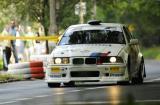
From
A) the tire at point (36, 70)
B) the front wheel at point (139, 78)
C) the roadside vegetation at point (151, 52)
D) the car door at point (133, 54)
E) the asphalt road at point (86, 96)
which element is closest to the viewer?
the asphalt road at point (86, 96)

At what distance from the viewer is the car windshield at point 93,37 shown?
2183cm

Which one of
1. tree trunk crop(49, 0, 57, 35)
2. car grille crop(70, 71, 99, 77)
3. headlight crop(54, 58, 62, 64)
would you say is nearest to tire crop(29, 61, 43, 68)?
tree trunk crop(49, 0, 57, 35)

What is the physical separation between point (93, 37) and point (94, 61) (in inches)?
57.0

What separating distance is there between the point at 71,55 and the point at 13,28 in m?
14.0

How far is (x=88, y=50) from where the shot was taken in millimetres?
20922

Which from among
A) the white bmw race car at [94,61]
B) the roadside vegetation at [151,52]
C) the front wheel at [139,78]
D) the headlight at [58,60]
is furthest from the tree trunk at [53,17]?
the roadside vegetation at [151,52]

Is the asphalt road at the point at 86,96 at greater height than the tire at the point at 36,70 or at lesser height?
lesser

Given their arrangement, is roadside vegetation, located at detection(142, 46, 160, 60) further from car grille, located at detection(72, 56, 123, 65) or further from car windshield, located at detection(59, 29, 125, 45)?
car grille, located at detection(72, 56, 123, 65)

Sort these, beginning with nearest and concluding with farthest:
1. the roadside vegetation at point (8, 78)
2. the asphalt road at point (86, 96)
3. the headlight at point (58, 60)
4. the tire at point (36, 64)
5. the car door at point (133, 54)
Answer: the asphalt road at point (86, 96) → the headlight at point (58, 60) → the car door at point (133, 54) → the roadside vegetation at point (8, 78) → the tire at point (36, 64)

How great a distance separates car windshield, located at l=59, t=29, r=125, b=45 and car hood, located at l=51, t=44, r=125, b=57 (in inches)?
18.2

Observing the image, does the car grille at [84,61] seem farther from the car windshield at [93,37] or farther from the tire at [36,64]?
the tire at [36,64]

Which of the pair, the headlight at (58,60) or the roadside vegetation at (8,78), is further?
the roadside vegetation at (8,78)

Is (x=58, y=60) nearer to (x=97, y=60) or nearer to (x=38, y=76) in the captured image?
(x=97, y=60)

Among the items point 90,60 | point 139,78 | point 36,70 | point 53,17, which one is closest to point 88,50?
point 90,60
